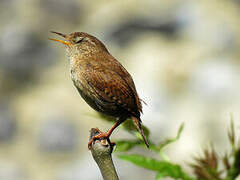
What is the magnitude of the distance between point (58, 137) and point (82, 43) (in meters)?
8.34

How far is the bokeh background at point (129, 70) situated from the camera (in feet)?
33.3

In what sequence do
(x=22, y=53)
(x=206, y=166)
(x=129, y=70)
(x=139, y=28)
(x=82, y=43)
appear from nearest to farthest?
(x=206, y=166)
(x=82, y=43)
(x=129, y=70)
(x=139, y=28)
(x=22, y=53)

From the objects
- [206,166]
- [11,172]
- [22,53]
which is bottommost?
[206,166]

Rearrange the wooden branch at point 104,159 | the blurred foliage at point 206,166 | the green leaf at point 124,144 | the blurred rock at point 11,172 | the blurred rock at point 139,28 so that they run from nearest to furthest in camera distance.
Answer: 1. the wooden branch at point 104,159
2. the blurred foliage at point 206,166
3. the green leaf at point 124,144
4. the blurred rock at point 11,172
5. the blurred rock at point 139,28

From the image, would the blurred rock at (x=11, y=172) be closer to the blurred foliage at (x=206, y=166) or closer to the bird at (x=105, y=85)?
the bird at (x=105, y=85)

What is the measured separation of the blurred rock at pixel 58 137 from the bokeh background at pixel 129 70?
0.02 metres

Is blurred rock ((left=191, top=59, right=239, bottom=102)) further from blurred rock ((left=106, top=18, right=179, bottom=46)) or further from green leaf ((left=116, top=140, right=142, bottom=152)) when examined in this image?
green leaf ((left=116, top=140, right=142, bottom=152))

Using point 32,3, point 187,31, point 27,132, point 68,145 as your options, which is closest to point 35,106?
point 27,132

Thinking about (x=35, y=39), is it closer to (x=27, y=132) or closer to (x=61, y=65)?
(x=61, y=65)

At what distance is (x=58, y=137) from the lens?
10805 mm

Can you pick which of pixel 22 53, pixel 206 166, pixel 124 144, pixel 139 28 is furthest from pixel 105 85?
pixel 22 53

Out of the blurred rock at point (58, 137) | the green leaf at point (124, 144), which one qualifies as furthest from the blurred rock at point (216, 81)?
the green leaf at point (124, 144)

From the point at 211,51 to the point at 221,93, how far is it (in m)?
1.34

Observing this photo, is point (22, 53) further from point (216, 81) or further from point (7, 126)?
point (216, 81)
